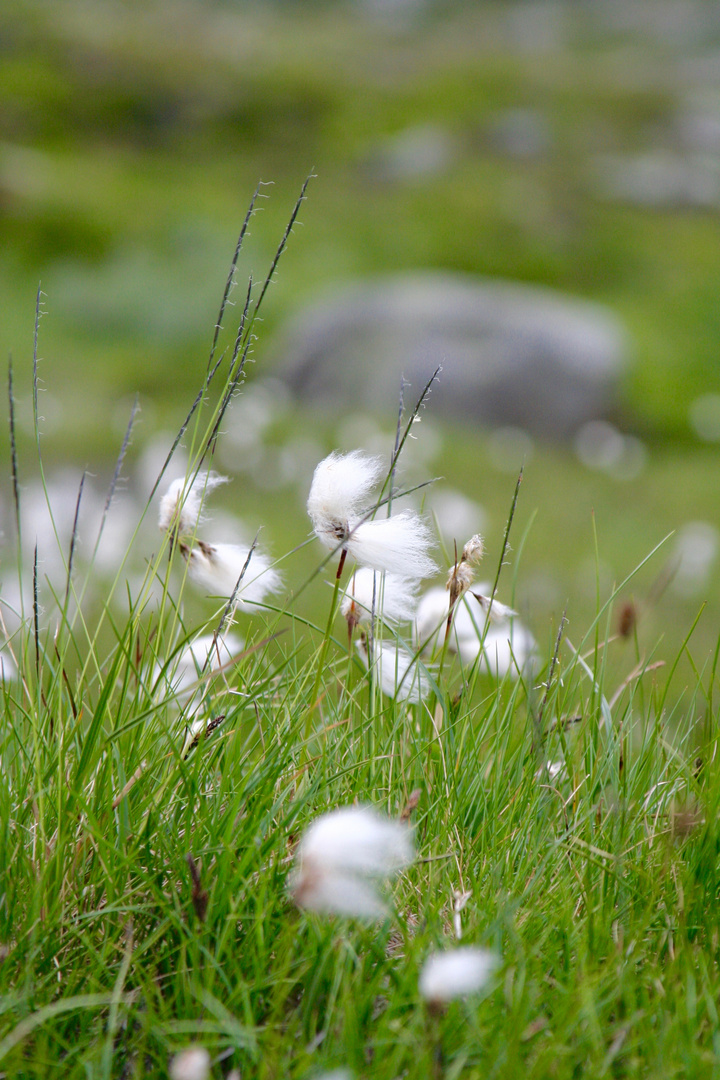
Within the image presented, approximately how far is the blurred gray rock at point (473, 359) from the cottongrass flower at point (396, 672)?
9774 millimetres

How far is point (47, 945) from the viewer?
4.28 ft

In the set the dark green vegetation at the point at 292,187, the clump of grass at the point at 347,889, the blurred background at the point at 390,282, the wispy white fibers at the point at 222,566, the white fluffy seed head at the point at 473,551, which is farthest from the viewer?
the dark green vegetation at the point at 292,187

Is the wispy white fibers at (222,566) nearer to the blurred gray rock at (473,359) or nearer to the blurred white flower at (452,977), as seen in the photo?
the blurred white flower at (452,977)

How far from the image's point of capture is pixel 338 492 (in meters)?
1.55

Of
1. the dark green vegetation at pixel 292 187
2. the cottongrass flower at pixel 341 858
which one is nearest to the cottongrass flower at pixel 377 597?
the cottongrass flower at pixel 341 858

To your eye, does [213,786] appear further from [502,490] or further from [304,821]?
[502,490]

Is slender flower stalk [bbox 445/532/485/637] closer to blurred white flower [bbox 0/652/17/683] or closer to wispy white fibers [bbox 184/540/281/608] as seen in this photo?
wispy white fibers [bbox 184/540/281/608]

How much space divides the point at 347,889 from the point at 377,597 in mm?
828

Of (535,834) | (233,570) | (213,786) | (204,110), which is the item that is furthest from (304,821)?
(204,110)

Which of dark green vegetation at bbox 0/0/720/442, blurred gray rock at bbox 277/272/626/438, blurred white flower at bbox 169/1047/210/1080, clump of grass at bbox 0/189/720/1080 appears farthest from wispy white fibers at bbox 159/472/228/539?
blurred gray rock at bbox 277/272/626/438

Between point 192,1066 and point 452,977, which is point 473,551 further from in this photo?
point 192,1066

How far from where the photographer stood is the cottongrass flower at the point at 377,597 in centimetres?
181

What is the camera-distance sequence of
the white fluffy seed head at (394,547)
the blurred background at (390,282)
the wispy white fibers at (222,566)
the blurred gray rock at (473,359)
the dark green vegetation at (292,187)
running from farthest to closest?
the dark green vegetation at (292,187)
the blurred gray rock at (473,359)
the blurred background at (390,282)
the wispy white fibers at (222,566)
the white fluffy seed head at (394,547)

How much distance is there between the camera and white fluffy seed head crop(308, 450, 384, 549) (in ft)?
5.08
